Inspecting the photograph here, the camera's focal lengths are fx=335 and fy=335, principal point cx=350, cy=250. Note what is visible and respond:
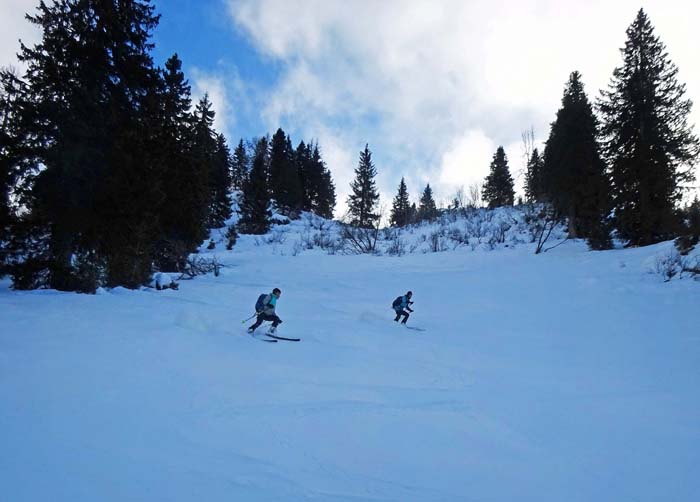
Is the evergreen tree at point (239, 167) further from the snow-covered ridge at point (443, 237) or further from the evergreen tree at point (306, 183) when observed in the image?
the snow-covered ridge at point (443, 237)

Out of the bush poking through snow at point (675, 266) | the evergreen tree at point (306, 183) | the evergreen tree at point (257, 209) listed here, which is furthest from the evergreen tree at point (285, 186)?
the bush poking through snow at point (675, 266)

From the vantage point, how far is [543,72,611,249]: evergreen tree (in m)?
20.5

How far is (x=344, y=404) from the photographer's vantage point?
4914mm

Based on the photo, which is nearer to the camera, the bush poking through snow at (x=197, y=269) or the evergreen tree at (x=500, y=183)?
the bush poking through snow at (x=197, y=269)

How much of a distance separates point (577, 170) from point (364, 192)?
34.9 m

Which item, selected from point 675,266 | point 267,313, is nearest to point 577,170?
point 675,266

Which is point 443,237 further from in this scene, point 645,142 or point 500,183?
point 500,183

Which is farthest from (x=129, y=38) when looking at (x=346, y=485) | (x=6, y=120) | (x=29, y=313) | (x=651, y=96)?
(x=651, y=96)

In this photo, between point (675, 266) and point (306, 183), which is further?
point (306, 183)

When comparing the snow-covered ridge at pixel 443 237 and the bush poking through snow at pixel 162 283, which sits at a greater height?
the snow-covered ridge at pixel 443 237

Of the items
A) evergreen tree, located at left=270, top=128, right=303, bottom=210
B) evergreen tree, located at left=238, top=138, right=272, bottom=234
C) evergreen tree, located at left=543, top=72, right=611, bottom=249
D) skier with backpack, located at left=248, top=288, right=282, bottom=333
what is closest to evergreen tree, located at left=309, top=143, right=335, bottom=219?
evergreen tree, located at left=270, top=128, right=303, bottom=210

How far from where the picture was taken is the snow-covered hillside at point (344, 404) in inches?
125

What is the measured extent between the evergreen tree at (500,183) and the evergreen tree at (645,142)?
91.9 ft

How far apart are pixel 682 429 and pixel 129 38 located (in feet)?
63.2
